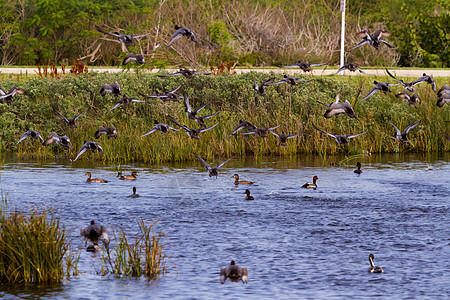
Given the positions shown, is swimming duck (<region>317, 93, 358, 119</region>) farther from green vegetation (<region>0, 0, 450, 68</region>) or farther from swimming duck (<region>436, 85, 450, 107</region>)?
green vegetation (<region>0, 0, 450, 68</region>)

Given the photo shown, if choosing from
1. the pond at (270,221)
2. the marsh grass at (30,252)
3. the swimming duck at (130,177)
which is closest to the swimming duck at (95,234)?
the pond at (270,221)

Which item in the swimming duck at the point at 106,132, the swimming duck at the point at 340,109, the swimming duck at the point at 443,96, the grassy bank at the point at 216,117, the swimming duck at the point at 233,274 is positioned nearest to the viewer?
the swimming duck at the point at 233,274

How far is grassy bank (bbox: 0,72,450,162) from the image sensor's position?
24531 millimetres

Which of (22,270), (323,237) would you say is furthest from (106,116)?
(22,270)

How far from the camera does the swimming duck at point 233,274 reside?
1163 centimetres

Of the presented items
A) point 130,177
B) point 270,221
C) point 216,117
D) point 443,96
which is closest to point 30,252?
point 270,221

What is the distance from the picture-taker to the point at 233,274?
11.6m

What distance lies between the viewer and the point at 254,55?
134 ft

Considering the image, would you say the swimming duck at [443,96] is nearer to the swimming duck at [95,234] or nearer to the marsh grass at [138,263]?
the swimming duck at [95,234]

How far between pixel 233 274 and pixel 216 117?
14.2 m

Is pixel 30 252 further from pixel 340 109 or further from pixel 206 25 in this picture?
A: pixel 206 25

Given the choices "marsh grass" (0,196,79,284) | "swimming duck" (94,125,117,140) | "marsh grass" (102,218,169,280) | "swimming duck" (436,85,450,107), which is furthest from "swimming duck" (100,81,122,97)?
"marsh grass" (0,196,79,284)

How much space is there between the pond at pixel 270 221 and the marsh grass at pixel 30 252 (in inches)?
9.3

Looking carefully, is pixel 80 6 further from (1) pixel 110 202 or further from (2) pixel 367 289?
(2) pixel 367 289
